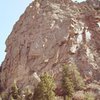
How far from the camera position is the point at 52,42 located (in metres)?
78.6

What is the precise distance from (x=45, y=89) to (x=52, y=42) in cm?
1436

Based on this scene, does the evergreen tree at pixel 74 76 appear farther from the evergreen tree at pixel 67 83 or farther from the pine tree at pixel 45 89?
the pine tree at pixel 45 89

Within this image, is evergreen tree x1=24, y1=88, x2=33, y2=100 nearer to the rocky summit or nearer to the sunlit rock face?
the rocky summit

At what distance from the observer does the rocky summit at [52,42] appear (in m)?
75.1

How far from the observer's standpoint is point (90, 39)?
80.7 m

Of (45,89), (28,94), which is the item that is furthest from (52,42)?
(45,89)

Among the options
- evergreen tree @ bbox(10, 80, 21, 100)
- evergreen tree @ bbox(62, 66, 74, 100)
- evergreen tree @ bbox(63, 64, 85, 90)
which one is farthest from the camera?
evergreen tree @ bbox(10, 80, 21, 100)

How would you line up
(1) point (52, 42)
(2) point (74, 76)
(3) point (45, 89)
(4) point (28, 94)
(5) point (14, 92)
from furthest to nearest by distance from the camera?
(1) point (52, 42) → (5) point (14, 92) → (2) point (74, 76) → (4) point (28, 94) → (3) point (45, 89)

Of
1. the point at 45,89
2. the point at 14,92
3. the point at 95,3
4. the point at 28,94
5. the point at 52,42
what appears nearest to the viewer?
the point at 45,89

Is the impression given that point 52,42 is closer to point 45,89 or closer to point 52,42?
point 52,42

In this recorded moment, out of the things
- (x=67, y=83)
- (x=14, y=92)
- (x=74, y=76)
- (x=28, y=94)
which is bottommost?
(x=74, y=76)

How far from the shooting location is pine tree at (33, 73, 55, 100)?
65806mm

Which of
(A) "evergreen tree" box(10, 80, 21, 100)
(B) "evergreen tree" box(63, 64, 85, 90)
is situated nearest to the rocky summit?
(A) "evergreen tree" box(10, 80, 21, 100)

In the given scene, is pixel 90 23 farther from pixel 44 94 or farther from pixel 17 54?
pixel 44 94
